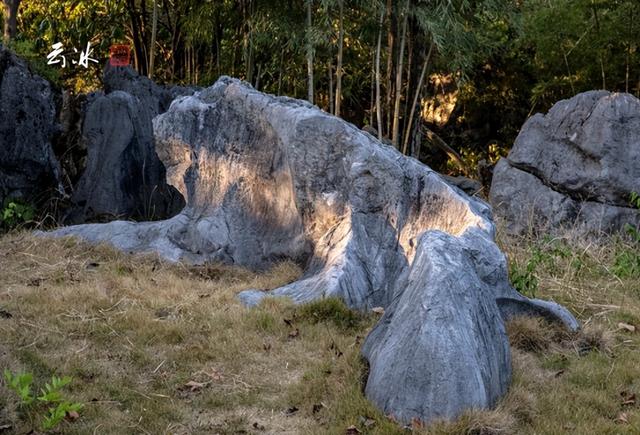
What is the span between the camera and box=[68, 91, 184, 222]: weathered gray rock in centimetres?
818

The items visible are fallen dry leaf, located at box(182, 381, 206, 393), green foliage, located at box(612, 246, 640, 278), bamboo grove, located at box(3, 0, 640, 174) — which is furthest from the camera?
bamboo grove, located at box(3, 0, 640, 174)

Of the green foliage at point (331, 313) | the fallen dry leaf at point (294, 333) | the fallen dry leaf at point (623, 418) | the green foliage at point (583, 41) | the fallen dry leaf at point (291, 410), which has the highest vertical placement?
the green foliage at point (583, 41)

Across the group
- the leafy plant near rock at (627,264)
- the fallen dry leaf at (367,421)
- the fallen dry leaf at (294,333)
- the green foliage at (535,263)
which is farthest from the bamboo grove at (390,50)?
the fallen dry leaf at (367,421)

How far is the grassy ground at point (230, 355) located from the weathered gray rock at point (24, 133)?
6.15ft

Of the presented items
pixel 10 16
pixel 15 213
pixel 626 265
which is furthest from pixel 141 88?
pixel 626 265

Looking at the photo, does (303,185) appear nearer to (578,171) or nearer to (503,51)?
(578,171)

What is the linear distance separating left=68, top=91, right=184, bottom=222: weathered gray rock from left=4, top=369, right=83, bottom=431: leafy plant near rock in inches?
179

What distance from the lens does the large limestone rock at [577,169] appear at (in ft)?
28.8

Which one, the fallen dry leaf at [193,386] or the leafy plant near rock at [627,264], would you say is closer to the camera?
the fallen dry leaf at [193,386]

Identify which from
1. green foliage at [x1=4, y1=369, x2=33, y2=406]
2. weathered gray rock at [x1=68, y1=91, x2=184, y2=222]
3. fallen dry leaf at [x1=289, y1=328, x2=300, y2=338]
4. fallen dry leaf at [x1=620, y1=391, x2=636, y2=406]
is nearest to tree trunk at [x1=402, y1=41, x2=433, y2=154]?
weathered gray rock at [x1=68, y1=91, x2=184, y2=222]

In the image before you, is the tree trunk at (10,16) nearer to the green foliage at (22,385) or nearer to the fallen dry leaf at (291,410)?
the green foliage at (22,385)

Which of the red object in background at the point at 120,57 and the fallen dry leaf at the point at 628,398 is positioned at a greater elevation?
the red object in background at the point at 120,57

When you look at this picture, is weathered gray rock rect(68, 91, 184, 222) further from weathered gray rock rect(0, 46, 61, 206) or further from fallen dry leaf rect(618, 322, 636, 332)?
fallen dry leaf rect(618, 322, 636, 332)

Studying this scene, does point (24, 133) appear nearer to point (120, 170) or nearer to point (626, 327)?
point (120, 170)
